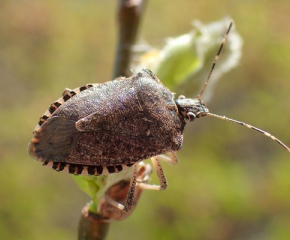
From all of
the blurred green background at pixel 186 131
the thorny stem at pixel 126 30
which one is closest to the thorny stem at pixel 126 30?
the thorny stem at pixel 126 30

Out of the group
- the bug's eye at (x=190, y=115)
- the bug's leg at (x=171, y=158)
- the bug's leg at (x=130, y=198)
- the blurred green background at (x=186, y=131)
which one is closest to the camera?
the bug's leg at (x=130, y=198)


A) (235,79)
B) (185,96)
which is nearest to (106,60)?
(235,79)

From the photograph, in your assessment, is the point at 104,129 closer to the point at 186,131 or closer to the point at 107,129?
the point at 107,129

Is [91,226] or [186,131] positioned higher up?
[186,131]

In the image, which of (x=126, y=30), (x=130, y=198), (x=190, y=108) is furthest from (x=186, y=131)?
(x=130, y=198)

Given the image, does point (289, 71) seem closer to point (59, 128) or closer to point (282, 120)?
point (282, 120)

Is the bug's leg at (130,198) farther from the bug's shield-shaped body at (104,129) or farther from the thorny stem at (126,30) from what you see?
the thorny stem at (126,30)
